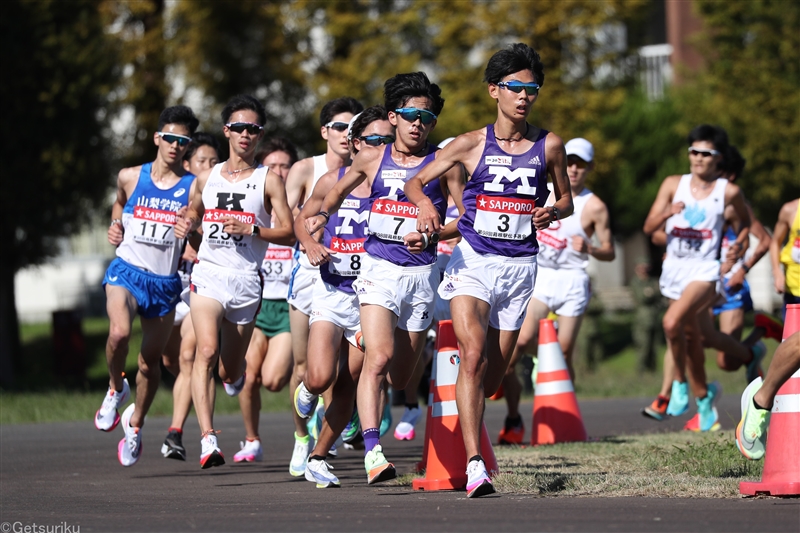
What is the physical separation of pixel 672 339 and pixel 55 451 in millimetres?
5812

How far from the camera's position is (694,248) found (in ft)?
39.9

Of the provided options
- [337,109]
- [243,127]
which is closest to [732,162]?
[337,109]

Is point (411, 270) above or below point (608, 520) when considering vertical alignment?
above

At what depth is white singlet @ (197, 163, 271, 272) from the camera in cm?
959

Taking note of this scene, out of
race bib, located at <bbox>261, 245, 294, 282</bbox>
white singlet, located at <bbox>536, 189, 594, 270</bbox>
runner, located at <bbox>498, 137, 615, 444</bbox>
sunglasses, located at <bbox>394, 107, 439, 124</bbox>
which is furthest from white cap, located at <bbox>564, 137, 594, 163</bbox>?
sunglasses, located at <bbox>394, 107, 439, 124</bbox>

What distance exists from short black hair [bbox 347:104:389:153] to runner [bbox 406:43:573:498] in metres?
1.07

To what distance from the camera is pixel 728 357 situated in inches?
535

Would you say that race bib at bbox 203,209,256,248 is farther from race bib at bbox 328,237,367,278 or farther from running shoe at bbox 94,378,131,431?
running shoe at bbox 94,378,131,431

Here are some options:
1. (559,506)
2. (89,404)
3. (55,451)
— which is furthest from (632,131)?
(559,506)

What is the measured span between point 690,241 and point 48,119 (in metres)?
15.7

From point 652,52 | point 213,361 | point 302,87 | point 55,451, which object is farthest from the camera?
point 652,52

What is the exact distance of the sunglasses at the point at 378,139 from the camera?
8.93 meters

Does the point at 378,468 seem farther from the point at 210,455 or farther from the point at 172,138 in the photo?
the point at 172,138

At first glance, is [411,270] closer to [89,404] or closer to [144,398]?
[144,398]
